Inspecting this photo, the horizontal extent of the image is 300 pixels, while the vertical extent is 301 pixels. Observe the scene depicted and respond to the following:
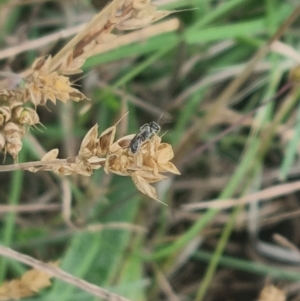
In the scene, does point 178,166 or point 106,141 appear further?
point 178,166

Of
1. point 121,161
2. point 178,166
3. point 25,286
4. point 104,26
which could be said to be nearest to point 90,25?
point 104,26

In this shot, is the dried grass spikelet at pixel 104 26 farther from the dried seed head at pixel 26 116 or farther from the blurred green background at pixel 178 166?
the blurred green background at pixel 178 166

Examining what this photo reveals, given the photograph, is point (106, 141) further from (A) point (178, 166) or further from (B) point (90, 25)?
(A) point (178, 166)

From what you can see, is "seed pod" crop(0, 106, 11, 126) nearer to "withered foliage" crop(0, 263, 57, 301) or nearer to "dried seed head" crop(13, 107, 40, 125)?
"dried seed head" crop(13, 107, 40, 125)

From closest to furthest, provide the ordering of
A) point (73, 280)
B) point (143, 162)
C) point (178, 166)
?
point (143, 162), point (73, 280), point (178, 166)

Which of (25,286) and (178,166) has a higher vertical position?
(178,166)

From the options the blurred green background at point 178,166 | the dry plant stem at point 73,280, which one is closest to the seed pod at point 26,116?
the dry plant stem at point 73,280

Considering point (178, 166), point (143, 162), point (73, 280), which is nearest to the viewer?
point (143, 162)

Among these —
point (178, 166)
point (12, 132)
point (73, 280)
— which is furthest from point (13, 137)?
point (178, 166)
